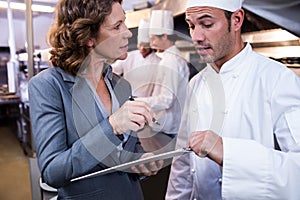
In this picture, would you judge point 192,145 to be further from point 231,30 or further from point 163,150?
point 231,30

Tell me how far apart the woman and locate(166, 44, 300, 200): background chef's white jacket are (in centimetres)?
23

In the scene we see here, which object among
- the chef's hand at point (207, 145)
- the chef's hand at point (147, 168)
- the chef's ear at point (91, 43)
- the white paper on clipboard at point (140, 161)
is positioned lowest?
the chef's hand at point (147, 168)

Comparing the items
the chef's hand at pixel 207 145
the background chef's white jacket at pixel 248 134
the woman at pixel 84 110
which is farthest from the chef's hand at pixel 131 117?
the background chef's white jacket at pixel 248 134

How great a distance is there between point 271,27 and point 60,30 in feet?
4.41

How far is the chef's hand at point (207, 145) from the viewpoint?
613mm

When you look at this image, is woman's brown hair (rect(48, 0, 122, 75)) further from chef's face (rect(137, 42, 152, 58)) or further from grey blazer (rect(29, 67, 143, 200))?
chef's face (rect(137, 42, 152, 58))

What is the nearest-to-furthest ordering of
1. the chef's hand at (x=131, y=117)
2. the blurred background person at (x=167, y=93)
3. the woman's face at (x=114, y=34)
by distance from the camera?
1. the chef's hand at (x=131, y=117)
2. the woman's face at (x=114, y=34)
3. the blurred background person at (x=167, y=93)

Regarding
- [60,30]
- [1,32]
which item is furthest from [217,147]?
[1,32]

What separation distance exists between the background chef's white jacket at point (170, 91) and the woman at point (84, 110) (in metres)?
0.13

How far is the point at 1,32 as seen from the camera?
435cm

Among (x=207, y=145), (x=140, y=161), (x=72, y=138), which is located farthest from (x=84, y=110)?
(x=207, y=145)

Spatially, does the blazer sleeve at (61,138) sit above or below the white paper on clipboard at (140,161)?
above

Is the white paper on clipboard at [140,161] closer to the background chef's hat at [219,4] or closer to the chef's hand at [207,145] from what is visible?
the chef's hand at [207,145]

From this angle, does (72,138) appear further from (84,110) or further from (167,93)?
(167,93)
